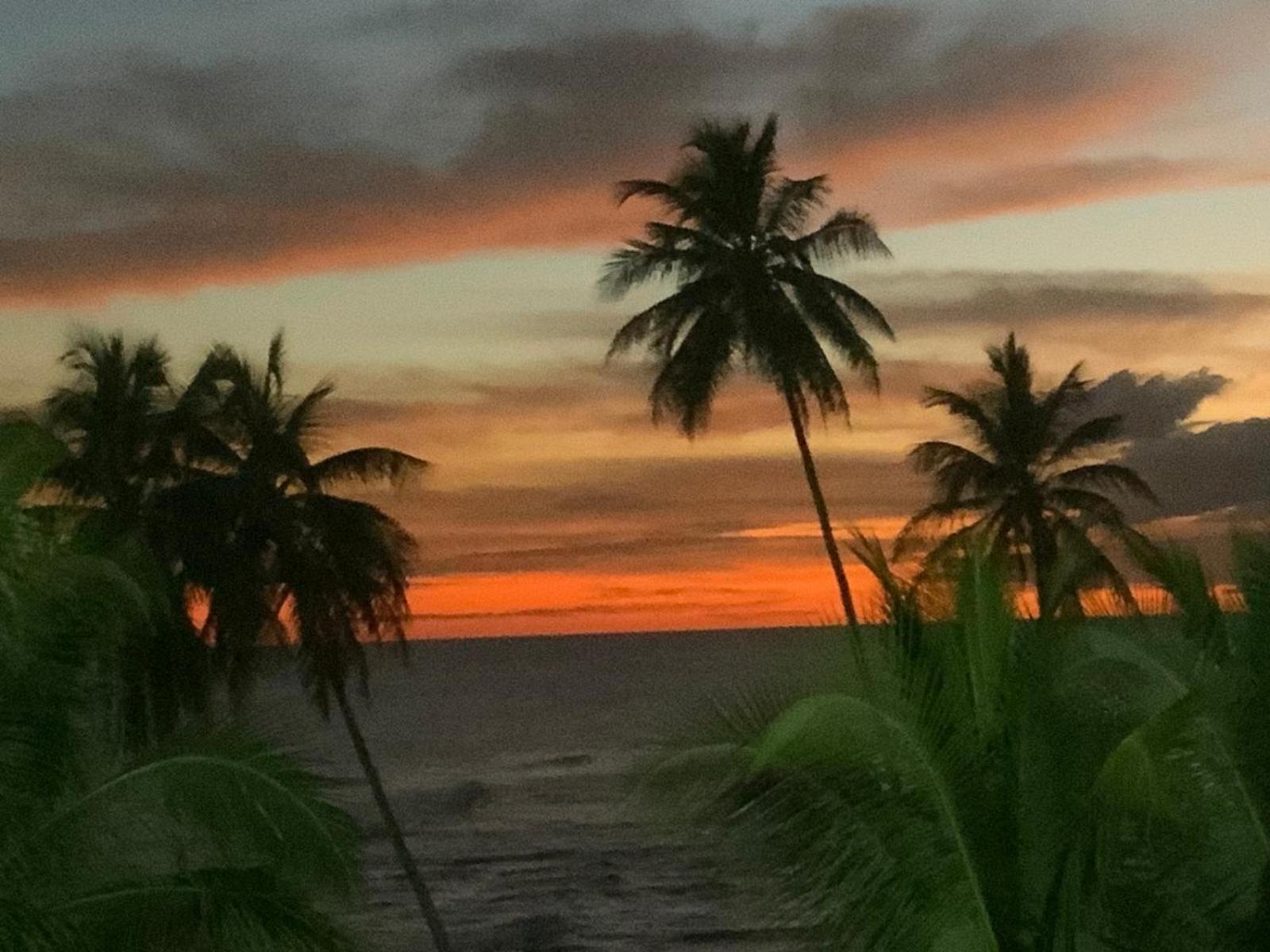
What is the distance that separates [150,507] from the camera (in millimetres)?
25250

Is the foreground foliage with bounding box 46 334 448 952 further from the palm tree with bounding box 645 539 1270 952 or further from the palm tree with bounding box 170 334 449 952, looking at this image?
the palm tree with bounding box 645 539 1270 952

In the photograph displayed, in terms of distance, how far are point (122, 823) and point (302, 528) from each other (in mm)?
16168

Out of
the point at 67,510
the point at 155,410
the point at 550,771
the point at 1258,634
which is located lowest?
the point at 550,771

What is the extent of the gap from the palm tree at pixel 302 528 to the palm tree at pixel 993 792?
16805 mm

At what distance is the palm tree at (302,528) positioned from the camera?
87.3ft

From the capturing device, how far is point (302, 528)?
27.3m

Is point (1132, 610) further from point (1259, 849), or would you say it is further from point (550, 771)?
point (550, 771)

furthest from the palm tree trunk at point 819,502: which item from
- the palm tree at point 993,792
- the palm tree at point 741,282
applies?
the palm tree at point 993,792

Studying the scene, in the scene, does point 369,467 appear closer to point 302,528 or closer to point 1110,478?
point 302,528

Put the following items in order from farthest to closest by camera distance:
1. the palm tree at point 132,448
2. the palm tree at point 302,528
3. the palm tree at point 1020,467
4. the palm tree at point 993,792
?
the palm tree at point 1020,467 < the palm tree at point 302,528 < the palm tree at point 132,448 < the palm tree at point 993,792

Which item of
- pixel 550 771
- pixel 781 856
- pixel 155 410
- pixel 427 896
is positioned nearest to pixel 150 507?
pixel 155 410

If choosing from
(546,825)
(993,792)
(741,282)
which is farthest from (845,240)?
(546,825)

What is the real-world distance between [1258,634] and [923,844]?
9.37 ft

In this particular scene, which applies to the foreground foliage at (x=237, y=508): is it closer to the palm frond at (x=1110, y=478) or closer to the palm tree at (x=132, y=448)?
the palm tree at (x=132, y=448)
